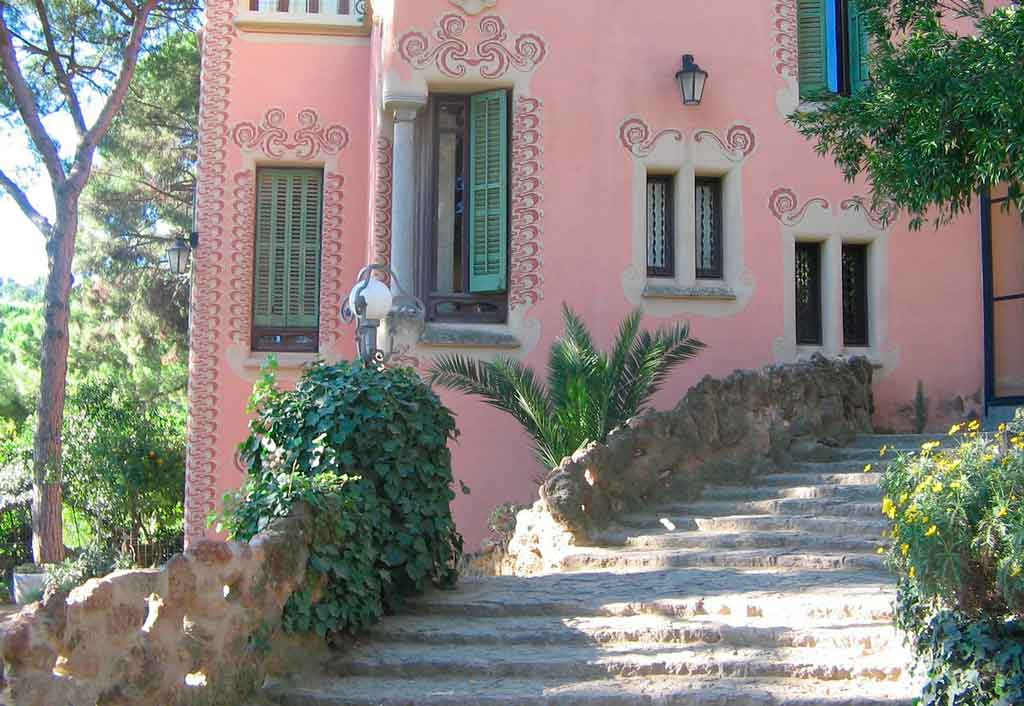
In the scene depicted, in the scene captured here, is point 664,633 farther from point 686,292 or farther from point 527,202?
Result: point 527,202

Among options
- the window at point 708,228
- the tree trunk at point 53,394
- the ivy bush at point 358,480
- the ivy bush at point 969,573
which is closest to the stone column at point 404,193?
the window at point 708,228

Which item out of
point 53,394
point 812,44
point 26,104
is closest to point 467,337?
point 812,44

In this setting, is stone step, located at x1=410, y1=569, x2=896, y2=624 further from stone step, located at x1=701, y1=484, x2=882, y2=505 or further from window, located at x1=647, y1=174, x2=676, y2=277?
window, located at x1=647, y1=174, x2=676, y2=277

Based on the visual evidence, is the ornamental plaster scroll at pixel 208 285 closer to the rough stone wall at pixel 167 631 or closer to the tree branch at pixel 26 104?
the tree branch at pixel 26 104

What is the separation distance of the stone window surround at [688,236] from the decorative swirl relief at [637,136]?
21 mm

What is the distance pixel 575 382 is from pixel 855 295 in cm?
426

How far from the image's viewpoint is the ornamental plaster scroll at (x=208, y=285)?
13320 mm

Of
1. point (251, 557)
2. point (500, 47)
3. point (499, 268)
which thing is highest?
point (500, 47)

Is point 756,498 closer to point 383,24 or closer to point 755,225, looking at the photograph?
point 755,225

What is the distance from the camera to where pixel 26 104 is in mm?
16891

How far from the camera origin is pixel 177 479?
53.6 ft

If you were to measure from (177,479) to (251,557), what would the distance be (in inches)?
428

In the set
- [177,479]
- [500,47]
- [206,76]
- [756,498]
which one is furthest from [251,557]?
[177,479]

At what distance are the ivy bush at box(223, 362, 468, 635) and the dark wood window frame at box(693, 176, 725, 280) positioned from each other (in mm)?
5367
